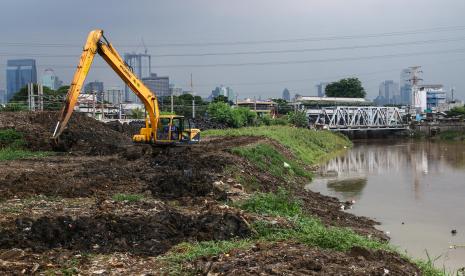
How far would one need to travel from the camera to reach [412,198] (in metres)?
21.1

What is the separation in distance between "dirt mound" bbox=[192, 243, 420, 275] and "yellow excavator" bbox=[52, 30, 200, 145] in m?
15.5

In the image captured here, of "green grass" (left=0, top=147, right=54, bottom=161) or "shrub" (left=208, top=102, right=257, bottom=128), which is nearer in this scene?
"green grass" (left=0, top=147, right=54, bottom=161)

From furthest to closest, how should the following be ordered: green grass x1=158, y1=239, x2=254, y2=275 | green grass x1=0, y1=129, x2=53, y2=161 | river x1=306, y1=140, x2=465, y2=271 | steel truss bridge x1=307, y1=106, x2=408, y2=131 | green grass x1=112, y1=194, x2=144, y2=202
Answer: steel truss bridge x1=307, y1=106, x2=408, y2=131 → green grass x1=0, y1=129, x2=53, y2=161 → river x1=306, y1=140, x2=465, y2=271 → green grass x1=112, y1=194, x2=144, y2=202 → green grass x1=158, y1=239, x2=254, y2=275

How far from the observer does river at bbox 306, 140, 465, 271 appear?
1390 centimetres

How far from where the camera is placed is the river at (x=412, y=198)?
13898 mm

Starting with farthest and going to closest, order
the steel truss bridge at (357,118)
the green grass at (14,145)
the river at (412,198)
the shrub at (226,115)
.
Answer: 1. the steel truss bridge at (357,118)
2. the shrub at (226,115)
3. the green grass at (14,145)
4. the river at (412,198)

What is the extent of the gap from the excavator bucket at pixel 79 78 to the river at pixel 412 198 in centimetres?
1189

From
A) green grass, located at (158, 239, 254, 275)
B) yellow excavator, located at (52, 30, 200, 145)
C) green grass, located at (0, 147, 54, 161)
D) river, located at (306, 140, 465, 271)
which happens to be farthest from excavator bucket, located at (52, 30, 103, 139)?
green grass, located at (158, 239, 254, 275)

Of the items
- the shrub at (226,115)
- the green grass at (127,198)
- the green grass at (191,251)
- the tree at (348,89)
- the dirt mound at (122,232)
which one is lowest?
the green grass at (191,251)

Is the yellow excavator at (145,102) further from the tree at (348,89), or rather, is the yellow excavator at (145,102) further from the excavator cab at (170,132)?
the tree at (348,89)

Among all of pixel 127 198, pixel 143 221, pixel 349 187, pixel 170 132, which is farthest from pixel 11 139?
pixel 143 221

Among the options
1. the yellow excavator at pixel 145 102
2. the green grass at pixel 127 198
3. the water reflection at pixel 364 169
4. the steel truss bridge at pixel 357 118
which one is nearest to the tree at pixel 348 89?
the steel truss bridge at pixel 357 118

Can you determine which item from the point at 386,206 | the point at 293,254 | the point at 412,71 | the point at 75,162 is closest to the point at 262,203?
the point at 293,254

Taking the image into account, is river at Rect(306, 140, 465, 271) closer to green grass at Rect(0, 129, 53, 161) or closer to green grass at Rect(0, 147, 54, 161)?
green grass at Rect(0, 147, 54, 161)
